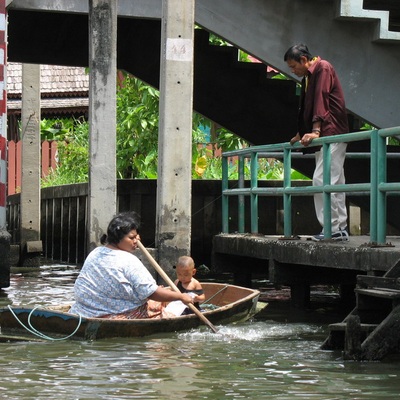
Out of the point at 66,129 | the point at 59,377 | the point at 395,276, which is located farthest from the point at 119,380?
the point at 66,129

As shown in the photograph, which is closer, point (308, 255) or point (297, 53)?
point (308, 255)

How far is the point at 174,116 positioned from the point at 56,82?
2067cm

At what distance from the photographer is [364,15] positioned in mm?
11711

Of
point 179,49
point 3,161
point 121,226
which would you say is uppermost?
point 179,49

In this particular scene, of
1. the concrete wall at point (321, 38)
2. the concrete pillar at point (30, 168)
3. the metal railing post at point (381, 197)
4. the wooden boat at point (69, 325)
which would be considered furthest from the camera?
the concrete pillar at point (30, 168)

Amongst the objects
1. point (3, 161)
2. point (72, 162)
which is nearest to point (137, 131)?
point (72, 162)

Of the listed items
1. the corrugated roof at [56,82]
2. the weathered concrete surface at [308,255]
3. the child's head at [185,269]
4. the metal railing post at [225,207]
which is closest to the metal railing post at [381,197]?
the weathered concrete surface at [308,255]

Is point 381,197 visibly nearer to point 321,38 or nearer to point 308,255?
point 308,255

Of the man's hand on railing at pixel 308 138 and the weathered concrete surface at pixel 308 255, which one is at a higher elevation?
the man's hand on railing at pixel 308 138

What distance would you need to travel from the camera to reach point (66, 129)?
2942cm

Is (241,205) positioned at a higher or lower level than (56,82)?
lower

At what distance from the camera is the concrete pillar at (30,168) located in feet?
59.6

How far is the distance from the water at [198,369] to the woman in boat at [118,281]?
1.14 feet

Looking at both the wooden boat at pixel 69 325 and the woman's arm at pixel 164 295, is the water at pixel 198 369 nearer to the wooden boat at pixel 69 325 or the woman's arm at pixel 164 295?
the wooden boat at pixel 69 325
